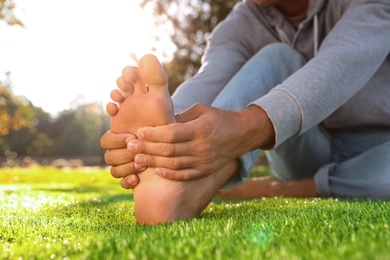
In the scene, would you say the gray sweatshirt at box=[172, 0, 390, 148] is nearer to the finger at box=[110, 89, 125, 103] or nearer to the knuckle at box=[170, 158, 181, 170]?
the knuckle at box=[170, 158, 181, 170]

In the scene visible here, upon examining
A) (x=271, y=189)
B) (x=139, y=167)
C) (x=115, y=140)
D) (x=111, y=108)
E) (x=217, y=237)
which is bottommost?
(x=271, y=189)

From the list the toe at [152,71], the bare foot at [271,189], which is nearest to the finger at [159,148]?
the toe at [152,71]

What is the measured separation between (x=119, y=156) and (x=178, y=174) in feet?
0.73

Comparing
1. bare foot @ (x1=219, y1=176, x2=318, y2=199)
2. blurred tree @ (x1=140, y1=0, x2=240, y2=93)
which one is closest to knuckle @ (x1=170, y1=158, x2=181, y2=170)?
bare foot @ (x1=219, y1=176, x2=318, y2=199)

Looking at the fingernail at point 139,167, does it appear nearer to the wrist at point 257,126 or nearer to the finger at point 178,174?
the finger at point 178,174

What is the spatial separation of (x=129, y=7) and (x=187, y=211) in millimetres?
11514

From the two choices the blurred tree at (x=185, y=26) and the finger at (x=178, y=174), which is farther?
the blurred tree at (x=185, y=26)

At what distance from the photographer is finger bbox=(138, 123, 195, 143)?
1746 mm

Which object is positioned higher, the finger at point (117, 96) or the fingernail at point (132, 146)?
the finger at point (117, 96)

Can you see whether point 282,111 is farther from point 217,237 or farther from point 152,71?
point 217,237

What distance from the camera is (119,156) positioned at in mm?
1855

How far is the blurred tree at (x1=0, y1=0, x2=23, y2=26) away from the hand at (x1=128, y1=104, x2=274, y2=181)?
885 cm

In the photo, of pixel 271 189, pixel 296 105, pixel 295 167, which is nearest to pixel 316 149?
pixel 295 167

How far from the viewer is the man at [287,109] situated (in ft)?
6.04
